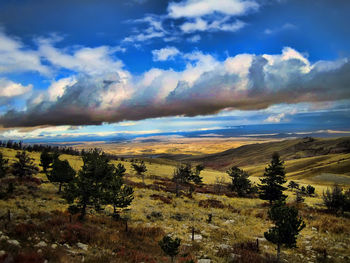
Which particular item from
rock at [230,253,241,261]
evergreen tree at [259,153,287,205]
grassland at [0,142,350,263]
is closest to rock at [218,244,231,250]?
grassland at [0,142,350,263]

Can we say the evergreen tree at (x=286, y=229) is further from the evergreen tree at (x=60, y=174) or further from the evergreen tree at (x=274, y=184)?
the evergreen tree at (x=60, y=174)

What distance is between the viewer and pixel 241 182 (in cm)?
5822

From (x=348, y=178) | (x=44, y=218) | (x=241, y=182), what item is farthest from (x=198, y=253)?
(x=348, y=178)

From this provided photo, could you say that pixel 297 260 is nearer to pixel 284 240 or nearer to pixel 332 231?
pixel 284 240

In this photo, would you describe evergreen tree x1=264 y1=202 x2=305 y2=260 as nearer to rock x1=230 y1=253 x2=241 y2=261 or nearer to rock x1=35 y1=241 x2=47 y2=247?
rock x1=230 y1=253 x2=241 y2=261

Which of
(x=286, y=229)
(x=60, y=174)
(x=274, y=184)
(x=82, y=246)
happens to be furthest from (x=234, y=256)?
(x=60, y=174)

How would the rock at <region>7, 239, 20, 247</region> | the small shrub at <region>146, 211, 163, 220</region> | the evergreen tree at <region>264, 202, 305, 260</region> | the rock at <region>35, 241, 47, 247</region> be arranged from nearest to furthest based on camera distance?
the rock at <region>7, 239, 20, 247</region> → the rock at <region>35, 241, 47, 247</region> → the evergreen tree at <region>264, 202, 305, 260</region> → the small shrub at <region>146, 211, 163, 220</region>

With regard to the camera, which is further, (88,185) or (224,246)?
(88,185)

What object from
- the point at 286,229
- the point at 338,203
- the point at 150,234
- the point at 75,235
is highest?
the point at 286,229

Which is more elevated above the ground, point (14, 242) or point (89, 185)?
point (89, 185)

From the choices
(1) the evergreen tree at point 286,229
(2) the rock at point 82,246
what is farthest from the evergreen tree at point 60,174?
(1) the evergreen tree at point 286,229

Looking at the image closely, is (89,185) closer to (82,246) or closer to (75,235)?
(75,235)

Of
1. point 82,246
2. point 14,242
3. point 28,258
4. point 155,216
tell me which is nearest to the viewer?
point 28,258

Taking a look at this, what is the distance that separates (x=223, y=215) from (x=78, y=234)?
21.9m
